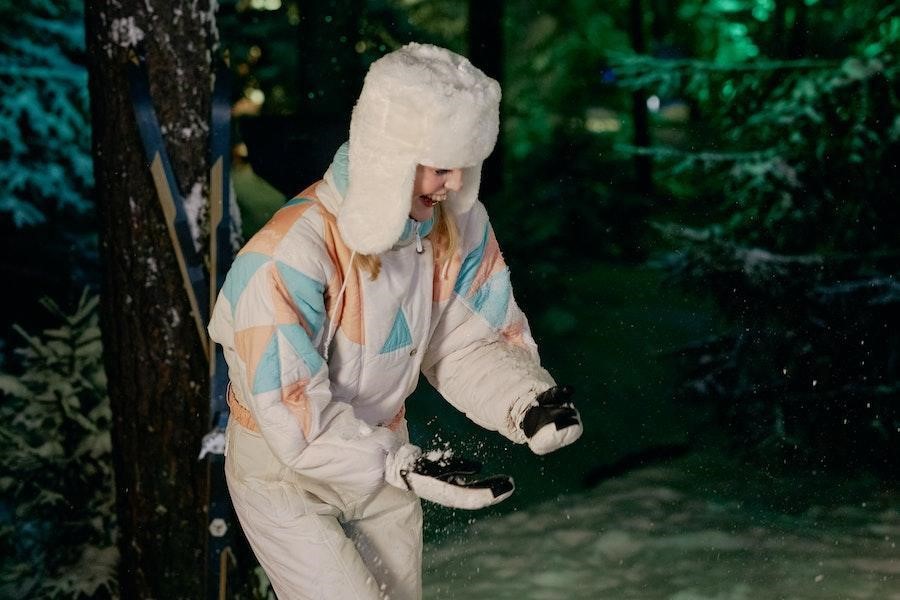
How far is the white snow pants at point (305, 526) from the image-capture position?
2.62 m

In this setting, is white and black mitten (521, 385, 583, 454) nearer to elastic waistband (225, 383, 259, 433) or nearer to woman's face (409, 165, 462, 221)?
woman's face (409, 165, 462, 221)

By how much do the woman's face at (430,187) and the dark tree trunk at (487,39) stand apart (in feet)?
32.5

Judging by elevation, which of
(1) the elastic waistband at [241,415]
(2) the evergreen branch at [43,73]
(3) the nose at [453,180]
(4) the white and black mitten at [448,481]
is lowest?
(4) the white and black mitten at [448,481]

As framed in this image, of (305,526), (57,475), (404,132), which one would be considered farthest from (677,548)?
(404,132)

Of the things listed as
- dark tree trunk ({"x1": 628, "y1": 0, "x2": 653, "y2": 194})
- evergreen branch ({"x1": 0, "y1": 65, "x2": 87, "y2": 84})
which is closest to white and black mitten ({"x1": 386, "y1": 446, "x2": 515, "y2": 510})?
evergreen branch ({"x1": 0, "y1": 65, "x2": 87, "y2": 84})

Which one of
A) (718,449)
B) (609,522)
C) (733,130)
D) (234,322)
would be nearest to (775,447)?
(718,449)

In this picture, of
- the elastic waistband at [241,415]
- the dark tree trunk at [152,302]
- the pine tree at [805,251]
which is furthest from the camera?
the pine tree at [805,251]

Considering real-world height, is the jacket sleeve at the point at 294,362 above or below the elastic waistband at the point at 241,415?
above

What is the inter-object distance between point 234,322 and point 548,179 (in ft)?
34.0

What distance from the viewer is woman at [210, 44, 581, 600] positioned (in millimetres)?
2344

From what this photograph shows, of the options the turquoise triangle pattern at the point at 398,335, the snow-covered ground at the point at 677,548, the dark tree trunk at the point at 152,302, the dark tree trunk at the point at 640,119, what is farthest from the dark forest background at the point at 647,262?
the dark tree trunk at the point at 640,119

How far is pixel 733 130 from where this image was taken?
6750mm

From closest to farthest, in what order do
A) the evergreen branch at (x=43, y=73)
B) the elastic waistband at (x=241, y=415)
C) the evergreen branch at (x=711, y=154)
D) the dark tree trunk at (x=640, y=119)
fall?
the elastic waistband at (x=241, y=415) → the evergreen branch at (x=711, y=154) → the evergreen branch at (x=43, y=73) → the dark tree trunk at (x=640, y=119)

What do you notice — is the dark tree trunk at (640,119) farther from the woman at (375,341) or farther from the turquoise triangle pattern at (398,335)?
the turquoise triangle pattern at (398,335)
